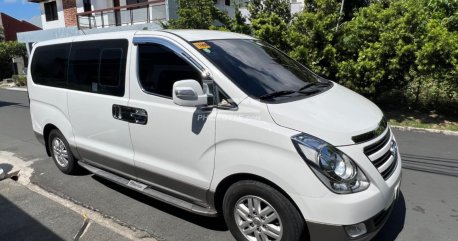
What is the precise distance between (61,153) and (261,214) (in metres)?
3.47

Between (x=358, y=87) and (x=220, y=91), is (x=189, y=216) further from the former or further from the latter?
(x=358, y=87)

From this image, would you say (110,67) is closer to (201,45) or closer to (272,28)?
(201,45)

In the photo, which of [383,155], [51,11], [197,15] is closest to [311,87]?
[383,155]

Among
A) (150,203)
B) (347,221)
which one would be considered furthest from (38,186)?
(347,221)

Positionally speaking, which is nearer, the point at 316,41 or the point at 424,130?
the point at 424,130

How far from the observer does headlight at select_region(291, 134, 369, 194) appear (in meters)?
2.63

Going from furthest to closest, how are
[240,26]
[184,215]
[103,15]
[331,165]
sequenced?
[103,15] → [240,26] → [184,215] → [331,165]

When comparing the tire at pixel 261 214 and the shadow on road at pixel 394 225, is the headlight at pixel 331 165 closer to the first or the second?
the tire at pixel 261 214

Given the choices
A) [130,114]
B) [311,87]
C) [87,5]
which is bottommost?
[130,114]

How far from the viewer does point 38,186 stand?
16.2 ft

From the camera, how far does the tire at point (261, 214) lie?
2793mm

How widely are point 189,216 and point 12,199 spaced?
227 cm

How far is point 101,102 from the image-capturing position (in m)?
4.13

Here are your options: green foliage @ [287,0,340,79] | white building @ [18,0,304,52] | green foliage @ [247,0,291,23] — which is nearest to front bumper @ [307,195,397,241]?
green foliage @ [287,0,340,79]
